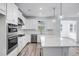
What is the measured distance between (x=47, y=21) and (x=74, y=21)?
982mm

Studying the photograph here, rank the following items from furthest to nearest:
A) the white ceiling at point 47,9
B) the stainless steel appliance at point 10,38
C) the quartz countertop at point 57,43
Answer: the white ceiling at point 47,9
the stainless steel appliance at point 10,38
the quartz countertop at point 57,43

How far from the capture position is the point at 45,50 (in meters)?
2.28

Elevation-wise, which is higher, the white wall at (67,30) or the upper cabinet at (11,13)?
the upper cabinet at (11,13)

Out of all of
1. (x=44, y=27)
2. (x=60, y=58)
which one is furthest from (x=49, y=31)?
(x=60, y=58)

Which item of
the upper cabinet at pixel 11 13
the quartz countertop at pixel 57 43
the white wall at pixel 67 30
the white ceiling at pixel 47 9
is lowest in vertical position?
the quartz countertop at pixel 57 43

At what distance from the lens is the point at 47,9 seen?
4.09 meters

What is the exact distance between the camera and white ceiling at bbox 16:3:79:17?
11.9 ft

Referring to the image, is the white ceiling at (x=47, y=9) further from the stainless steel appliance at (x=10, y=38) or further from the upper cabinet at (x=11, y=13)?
the stainless steel appliance at (x=10, y=38)

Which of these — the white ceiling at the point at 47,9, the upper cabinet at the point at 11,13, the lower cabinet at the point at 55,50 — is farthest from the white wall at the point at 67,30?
the upper cabinet at the point at 11,13

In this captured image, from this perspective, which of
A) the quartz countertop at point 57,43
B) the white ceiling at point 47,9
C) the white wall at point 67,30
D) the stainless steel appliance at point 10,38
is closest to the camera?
the quartz countertop at point 57,43

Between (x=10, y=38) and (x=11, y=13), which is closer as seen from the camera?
(x=10, y=38)

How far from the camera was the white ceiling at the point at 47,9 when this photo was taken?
11.9ft

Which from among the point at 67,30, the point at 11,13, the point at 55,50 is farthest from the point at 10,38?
the point at 67,30

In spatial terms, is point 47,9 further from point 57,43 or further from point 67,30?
point 57,43
